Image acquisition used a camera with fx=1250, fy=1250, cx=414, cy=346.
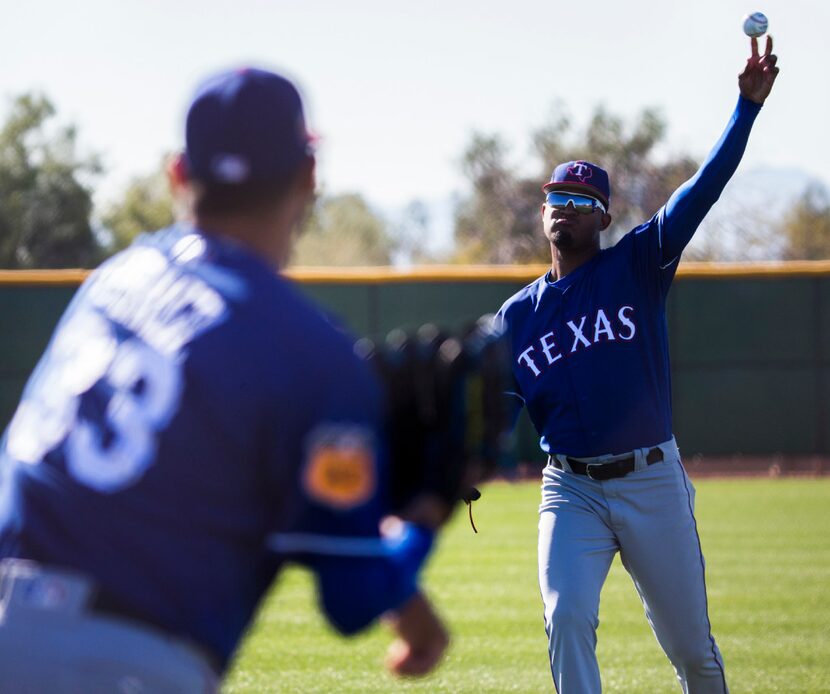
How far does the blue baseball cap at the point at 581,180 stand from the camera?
5707mm

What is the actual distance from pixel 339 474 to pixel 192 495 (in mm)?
250

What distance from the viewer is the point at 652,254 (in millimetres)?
5512

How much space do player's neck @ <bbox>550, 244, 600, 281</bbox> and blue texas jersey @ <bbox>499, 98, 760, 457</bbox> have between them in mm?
48

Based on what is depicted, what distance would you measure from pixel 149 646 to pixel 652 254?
3.92m

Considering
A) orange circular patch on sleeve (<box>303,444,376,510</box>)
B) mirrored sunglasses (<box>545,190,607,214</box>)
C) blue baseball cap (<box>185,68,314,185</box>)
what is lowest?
mirrored sunglasses (<box>545,190,607,214</box>)

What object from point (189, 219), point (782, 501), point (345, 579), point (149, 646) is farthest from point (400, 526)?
point (782, 501)

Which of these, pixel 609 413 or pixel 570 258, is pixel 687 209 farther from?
pixel 609 413

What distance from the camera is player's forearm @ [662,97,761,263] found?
514 centimetres

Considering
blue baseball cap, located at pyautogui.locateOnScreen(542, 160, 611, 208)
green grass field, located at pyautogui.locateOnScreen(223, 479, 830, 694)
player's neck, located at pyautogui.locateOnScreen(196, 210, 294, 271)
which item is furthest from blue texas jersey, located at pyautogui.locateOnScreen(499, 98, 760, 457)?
player's neck, located at pyautogui.locateOnScreen(196, 210, 294, 271)

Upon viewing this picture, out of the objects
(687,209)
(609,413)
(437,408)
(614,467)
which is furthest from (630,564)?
(437,408)

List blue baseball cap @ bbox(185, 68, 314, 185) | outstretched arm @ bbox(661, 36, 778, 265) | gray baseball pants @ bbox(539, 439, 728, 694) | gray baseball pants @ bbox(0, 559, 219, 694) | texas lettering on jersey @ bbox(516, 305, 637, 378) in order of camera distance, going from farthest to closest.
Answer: texas lettering on jersey @ bbox(516, 305, 637, 378)
outstretched arm @ bbox(661, 36, 778, 265)
gray baseball pants @ bbox(539, 439, 728, 694)
blue baseball cap @ bbox(185, 68, 314, 185)
gray baseball pants @ bbox(0, 559, 219, 694)

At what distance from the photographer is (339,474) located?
77.8 inches

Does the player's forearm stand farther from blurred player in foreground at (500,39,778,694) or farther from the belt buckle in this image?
the belt buckle

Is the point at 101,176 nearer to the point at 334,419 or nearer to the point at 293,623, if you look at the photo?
Result: the point at 293,623
